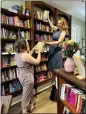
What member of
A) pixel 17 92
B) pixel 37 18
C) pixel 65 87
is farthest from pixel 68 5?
pixel 65 87

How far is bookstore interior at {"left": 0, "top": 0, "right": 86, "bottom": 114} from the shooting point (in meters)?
1.69

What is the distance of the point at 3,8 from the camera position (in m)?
2.71

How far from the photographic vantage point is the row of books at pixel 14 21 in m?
2.76

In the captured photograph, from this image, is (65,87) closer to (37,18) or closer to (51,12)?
(37,18)

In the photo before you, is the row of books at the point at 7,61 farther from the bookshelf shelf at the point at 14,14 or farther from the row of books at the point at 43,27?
the row of books at the point at 43,27

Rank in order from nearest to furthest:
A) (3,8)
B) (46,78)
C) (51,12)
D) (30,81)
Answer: (30,81), (3,8), (46,78), (51,12)

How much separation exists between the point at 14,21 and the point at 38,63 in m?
1.00

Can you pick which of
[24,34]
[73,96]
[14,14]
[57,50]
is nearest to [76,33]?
[24,34]

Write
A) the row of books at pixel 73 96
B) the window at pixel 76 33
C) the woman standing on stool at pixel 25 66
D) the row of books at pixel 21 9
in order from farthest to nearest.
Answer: the window at pixel 76 33
the row of books at pixel 21 9
the woman standing on stool at pixel 25 66
the row of books at pixel 73 96

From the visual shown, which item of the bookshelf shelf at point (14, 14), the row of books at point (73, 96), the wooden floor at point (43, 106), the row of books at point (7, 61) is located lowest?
the wooden floor at point (43, 106)

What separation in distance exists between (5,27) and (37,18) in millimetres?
965

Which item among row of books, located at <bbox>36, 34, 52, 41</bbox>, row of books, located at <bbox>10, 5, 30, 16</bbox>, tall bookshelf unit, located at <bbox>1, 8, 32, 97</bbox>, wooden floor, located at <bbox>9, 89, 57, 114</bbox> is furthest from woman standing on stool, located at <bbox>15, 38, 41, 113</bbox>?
row of books, located at <bbox>36, 34, 52, 41</bbox>

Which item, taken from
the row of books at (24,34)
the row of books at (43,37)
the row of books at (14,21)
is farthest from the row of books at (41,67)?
the row of books at (14,21)

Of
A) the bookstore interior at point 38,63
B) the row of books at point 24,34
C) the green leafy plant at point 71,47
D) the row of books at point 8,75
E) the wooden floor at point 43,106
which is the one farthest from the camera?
the row of books at point 24,34
